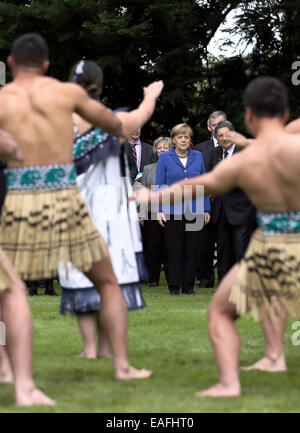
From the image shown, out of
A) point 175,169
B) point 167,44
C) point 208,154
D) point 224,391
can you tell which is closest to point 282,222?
point 224,391

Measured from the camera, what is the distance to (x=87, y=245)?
5.75 meters

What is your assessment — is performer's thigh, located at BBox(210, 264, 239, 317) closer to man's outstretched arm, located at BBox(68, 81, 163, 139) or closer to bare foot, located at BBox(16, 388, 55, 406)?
bare foot, located at BBox(16, 388, 55, 406)

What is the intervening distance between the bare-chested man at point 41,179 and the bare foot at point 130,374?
95 cm

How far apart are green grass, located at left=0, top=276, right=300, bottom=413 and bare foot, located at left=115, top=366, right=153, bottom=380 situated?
0.22ft

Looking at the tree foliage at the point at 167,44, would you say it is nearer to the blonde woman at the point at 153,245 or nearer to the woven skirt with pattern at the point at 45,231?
the blonde woman at the point at 153,245

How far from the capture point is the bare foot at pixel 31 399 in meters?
5.33

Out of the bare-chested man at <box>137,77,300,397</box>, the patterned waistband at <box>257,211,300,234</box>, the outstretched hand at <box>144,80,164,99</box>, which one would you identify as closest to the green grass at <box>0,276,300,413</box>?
the bare-chested man at <box>137,77,300,397</box>

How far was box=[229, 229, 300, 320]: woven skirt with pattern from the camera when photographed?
17.8ft

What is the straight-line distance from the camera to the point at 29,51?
5773mm

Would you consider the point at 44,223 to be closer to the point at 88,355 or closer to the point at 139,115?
the point at 139,115

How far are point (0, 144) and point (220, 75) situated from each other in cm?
1532

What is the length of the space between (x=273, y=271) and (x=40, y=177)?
149 cm
